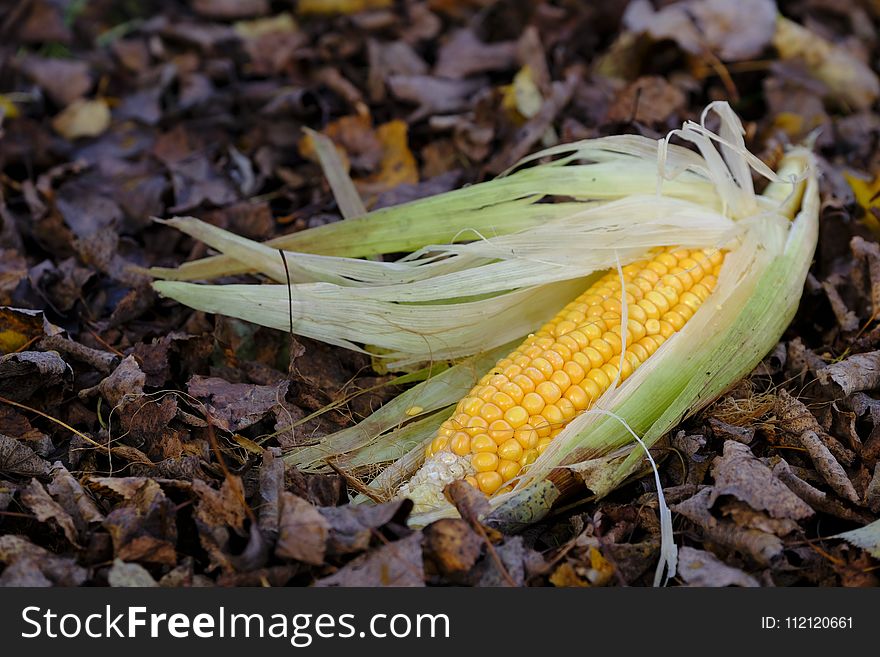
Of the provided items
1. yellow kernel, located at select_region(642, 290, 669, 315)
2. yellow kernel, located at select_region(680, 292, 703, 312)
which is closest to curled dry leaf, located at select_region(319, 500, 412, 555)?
yellow kernel, located at select_region(642, 290, 669, 315)

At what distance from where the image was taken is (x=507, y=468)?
2273 mm

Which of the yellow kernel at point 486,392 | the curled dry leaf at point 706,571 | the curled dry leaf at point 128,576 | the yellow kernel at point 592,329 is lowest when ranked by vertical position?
the curled dry leaf at point 128,576

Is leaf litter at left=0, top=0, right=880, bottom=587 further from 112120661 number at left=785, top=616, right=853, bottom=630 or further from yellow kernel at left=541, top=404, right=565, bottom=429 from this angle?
yellow kernel at left=541, top=404, right=565, bottom=429

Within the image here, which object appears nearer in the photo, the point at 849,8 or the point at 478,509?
the point at 478,509

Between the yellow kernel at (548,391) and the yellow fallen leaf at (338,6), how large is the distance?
3.18m

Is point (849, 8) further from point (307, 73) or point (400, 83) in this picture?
point (307, 73)

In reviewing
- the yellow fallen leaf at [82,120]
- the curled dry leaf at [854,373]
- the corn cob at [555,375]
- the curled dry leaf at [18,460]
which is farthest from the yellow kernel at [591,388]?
the yellow fallen leaf at [82,120]

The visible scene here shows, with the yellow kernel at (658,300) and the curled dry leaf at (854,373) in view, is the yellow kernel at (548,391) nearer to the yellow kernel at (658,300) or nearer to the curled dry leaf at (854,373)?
the yellow kernel at (658,300)

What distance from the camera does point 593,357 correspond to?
7.83 feet

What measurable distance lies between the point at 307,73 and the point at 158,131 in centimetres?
82

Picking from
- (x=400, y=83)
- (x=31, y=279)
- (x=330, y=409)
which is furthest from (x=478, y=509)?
(x=400, y=83)

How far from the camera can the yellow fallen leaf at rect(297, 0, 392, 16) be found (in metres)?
4.77

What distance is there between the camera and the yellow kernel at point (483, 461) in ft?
7.36

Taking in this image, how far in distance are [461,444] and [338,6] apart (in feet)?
11.1
